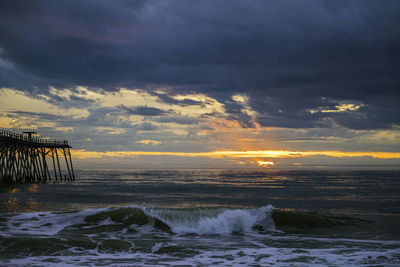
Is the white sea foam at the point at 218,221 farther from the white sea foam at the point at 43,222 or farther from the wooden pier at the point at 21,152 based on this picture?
the wooden pier at the point at 21,152

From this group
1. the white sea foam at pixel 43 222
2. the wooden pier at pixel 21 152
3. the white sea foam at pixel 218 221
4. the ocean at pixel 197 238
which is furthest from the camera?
the wooden pier at pixel 21 152

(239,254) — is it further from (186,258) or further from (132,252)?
(132,252)

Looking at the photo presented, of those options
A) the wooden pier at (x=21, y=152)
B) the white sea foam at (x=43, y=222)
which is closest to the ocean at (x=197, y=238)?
the white sea foam at (x=43, y=222)

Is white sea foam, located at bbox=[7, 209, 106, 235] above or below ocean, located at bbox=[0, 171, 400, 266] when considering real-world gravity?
above

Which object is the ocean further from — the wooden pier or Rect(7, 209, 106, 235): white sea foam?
the wooden pier

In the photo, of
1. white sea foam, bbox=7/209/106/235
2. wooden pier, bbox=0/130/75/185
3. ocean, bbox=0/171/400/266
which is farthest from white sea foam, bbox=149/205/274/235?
wooden pier, bbox=0/130/75/185

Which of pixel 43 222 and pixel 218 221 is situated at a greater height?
pixel 43 222

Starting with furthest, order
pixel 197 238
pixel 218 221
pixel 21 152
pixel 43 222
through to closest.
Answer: pixel 21 152 < pixel 218 221 < pixel 43 222 < pixel 197 238

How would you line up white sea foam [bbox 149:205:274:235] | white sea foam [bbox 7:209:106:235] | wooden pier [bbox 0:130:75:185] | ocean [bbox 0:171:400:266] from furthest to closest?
1. wooden pier [bbox 0:130:75:185]
2. white sea foam [bbox 149:205:274:235]
3. white sea foam [bbox 7:209:106:235]
4. ocean [bbox 0:171:400:266]

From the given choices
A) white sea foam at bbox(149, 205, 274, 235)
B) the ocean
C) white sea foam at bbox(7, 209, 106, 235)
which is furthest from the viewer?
white sea foam at bbox(149, 205, 274, 235)

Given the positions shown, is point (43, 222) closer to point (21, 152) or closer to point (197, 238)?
point (197, 238)

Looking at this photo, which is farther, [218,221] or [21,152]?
[21,152]

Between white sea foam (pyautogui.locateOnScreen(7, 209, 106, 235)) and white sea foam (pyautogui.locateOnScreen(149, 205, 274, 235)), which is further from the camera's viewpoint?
white sea foam (pyautogui.locateOnScreen(149, 205, 274, 235))

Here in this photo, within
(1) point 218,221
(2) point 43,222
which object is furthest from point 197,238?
(2) point 43,222
